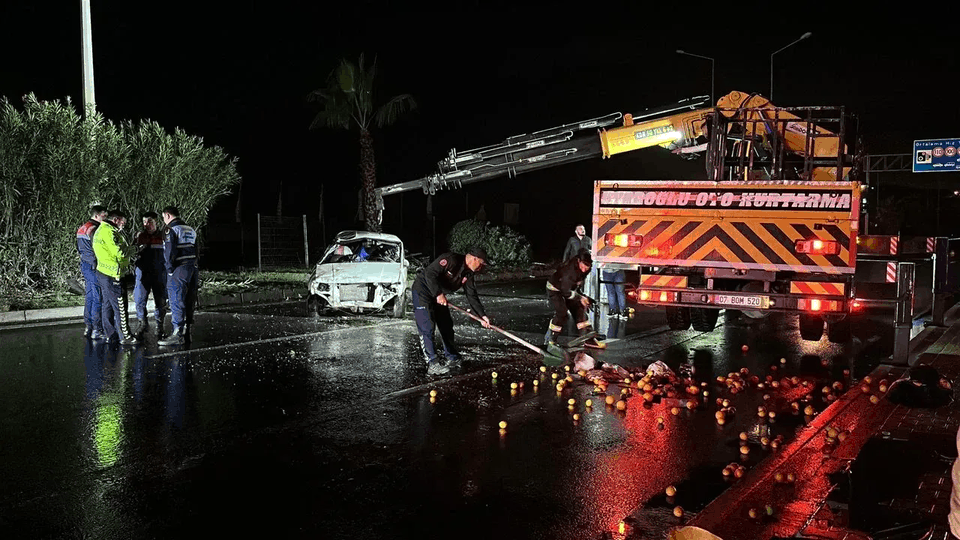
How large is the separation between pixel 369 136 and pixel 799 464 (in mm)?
22507

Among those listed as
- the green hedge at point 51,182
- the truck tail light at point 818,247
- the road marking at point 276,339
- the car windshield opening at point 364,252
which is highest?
the green hedge at point 51,182

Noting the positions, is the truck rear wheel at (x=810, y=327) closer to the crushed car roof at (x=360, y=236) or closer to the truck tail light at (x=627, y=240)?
the truck tail light at (x=627, y=240)

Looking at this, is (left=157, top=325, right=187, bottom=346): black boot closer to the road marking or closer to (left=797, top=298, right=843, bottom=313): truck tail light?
the road marking

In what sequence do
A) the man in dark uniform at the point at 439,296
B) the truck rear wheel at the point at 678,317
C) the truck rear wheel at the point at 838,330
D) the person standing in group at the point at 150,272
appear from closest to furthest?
the man in dark uniform at the point at 439,296
the truck rear wheel at the point at 838,330
the truck rear wheel at the point at 678,317
the person standing in group at the point at 150,272

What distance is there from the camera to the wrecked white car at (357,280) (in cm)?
1375

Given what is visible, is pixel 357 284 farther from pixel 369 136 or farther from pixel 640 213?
pixel 369 136

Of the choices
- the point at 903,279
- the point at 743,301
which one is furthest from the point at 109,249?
the point at 903,279

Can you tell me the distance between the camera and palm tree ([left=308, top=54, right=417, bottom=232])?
25.9 m

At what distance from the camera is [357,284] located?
1373 centimetres

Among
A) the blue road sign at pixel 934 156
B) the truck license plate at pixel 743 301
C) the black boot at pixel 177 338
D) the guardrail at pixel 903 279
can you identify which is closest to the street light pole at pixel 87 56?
the black boot at pixel 177 338

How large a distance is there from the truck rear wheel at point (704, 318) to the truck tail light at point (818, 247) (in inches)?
87.1

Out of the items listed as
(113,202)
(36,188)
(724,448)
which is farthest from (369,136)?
(724,448)

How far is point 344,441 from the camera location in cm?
629

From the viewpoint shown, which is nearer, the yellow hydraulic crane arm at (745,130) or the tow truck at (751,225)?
the tow truck at (751,225)
